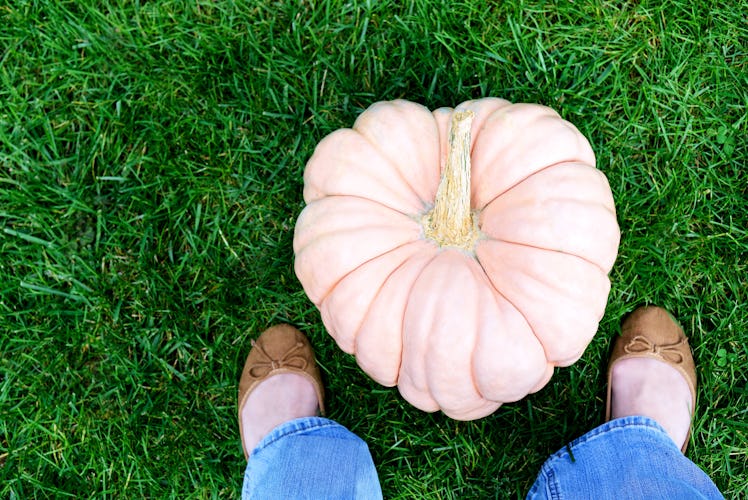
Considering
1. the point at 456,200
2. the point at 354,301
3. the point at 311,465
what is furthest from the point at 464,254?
the point at 311,465

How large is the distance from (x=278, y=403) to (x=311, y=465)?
0.39m

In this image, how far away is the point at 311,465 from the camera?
7.34ft

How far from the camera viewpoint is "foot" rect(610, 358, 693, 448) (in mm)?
2426

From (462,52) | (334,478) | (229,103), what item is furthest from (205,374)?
(462,52)

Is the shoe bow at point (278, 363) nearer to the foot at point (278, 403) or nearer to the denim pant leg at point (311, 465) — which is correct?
the foot at point (278, 403)

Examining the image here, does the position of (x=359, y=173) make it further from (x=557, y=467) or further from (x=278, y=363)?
(x=557, y=467)

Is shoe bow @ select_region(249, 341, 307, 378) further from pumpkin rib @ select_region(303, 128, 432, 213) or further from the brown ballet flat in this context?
pumpkin rib @ select_region(303, 128, 432, 213)

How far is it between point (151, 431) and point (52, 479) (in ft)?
1.55

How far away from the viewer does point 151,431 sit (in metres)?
2.58


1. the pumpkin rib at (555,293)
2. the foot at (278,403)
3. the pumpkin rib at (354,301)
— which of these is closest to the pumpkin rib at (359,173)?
the pumpkin rib at (354,301)

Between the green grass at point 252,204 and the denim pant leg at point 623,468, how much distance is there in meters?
0.18

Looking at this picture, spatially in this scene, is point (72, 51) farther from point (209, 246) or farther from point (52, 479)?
point (52, 479)

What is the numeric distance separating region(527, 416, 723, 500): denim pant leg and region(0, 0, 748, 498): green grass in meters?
0.18

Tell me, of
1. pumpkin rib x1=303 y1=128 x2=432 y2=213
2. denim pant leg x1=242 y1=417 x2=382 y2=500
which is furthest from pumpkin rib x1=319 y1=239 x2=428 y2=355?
denim pant leg x1=242 y1=417 x2=382 y2=500
